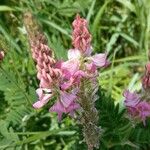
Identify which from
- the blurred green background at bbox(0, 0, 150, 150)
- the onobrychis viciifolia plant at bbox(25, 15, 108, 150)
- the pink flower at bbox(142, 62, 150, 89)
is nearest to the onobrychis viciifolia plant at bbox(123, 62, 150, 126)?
the pink flower at bbox(142, 62, 150, 89)

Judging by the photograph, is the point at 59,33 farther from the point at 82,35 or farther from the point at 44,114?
the point at 82,35

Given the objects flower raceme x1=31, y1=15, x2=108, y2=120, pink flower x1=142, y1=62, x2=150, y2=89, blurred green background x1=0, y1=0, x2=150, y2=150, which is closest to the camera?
flower raceme x1=31, y1=15, x2=108, y2=120

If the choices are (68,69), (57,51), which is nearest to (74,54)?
(68,69)

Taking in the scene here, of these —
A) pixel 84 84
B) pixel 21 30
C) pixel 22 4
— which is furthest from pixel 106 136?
pixel 22 4

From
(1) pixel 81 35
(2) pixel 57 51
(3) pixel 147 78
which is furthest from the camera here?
(2) pixel 57 51

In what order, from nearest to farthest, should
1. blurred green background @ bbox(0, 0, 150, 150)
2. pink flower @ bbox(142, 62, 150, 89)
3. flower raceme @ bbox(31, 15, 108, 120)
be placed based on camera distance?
flower raceme @ bbox(31, 15, 108, 120) < pink flower @ bbox(142, 62, 150, 89) < blurred green background @ bbox(0, 0, 150, 150)

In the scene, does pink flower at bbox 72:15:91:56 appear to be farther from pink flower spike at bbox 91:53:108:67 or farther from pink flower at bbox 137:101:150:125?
pink flower at bbox 137:101:150:125

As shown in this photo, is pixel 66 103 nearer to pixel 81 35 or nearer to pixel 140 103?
pixel 81 35
